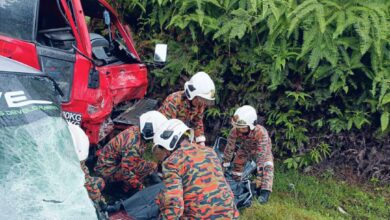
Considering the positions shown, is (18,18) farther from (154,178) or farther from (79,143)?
(154,178)

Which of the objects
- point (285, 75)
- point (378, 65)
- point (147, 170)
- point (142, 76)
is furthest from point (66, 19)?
point (378, 65)

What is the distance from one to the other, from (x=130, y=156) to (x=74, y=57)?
1.32m

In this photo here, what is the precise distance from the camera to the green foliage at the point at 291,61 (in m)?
6.60

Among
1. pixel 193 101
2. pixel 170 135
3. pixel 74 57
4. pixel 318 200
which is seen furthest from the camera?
pixel 318 200

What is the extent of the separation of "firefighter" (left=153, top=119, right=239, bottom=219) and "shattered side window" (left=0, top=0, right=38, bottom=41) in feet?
7.26

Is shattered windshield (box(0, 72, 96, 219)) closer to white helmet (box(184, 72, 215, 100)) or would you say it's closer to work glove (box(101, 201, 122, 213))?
work glove (box(101, 201, 122, 213))

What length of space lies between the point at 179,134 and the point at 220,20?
10.4 feet

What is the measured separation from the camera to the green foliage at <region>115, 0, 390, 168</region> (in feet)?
21.6

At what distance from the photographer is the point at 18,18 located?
5.48 meters

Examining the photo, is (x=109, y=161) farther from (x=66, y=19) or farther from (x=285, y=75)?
(x=285, y=75)

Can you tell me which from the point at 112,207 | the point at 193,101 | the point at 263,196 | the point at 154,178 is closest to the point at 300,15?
the point at 193,101

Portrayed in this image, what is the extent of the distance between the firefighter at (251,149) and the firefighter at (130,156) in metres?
1.23

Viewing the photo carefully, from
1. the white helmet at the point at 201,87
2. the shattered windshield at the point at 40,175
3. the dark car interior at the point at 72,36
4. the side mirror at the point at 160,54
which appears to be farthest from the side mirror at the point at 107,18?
the shattered windshield at the point at 40,175

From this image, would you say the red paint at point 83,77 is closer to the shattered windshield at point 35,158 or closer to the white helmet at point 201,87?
the white helmet at point 201,87
